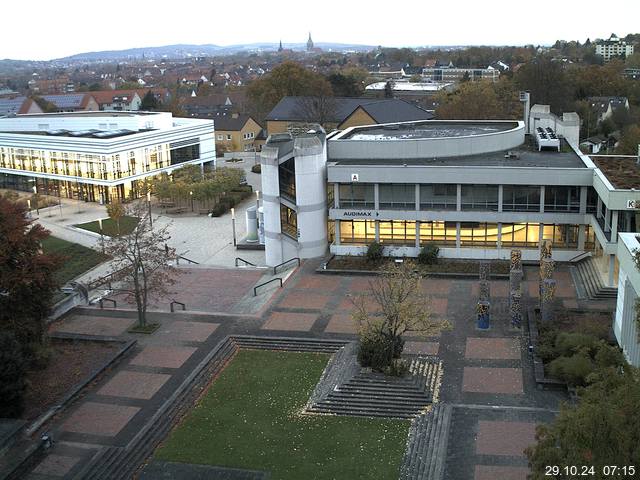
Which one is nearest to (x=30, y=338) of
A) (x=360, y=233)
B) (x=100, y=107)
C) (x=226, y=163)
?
(x=360, y=233)

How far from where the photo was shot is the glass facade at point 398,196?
1566 inches

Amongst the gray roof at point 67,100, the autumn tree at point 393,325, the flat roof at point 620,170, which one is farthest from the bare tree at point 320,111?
the gray roof at point 67,100

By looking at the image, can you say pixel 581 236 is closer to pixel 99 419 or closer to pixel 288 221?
pixel 288 221

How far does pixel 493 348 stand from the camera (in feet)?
92.5

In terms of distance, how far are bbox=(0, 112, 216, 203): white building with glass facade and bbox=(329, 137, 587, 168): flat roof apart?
90.7 feet

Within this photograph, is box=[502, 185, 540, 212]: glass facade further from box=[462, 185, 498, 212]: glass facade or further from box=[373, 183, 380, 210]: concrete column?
box=[373, 183, 380, 210]: concrete column

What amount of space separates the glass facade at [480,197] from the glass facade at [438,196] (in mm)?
552

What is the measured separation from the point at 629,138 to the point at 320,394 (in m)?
43.3

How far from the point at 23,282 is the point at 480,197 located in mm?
23649

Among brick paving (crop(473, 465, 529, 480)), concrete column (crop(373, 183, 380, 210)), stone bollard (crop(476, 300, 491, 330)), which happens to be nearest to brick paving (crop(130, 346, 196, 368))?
stone bollard (crop(476, 300, 491, 330))

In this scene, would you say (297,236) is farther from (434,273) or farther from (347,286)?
(434,273)

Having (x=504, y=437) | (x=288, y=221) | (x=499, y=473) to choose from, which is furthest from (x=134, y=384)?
(x=288, y=221)

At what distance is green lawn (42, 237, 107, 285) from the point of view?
4325 cm

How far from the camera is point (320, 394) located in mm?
25344
